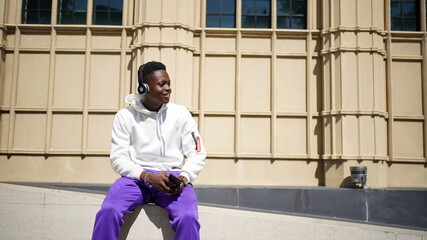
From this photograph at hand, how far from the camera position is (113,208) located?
123 inches

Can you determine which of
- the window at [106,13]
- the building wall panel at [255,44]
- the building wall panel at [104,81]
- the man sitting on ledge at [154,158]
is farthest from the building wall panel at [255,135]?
the man sitting on ledge at [154,158]

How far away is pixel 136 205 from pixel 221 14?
7.51 m

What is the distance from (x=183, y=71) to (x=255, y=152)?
2573 mm

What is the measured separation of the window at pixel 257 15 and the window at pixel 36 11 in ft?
16.4

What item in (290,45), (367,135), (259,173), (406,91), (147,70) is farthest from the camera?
(290,45)

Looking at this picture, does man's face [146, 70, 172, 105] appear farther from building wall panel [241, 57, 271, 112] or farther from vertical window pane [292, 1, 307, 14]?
vertical window pane [292, 1, 307, 14]

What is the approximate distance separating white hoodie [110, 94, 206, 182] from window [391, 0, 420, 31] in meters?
8.24

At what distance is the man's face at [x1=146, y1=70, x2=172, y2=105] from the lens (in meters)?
3.55

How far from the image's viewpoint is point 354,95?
29.4 ft

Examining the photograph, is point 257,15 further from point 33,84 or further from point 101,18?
point 33,84

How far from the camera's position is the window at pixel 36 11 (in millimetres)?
10062

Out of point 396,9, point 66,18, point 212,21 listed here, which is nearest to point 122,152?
point 212,21

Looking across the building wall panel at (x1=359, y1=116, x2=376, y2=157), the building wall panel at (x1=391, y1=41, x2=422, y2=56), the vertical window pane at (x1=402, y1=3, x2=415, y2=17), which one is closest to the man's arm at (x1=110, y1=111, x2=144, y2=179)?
the building wall panel at (x1=359, y1=116, x2=376, y2=157)

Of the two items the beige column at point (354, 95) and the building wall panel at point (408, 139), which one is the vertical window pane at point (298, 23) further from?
the building wall panel at point (408, 139)
